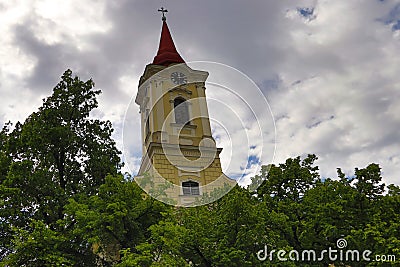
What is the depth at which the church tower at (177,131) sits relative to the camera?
2370 centimetres

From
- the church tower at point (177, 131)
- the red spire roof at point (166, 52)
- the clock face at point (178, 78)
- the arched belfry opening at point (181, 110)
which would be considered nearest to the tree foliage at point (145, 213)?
the church tower at point (177, 131)

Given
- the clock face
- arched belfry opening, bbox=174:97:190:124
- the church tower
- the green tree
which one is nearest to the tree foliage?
the green tree

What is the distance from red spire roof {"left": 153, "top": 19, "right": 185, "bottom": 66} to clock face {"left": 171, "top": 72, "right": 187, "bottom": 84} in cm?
112

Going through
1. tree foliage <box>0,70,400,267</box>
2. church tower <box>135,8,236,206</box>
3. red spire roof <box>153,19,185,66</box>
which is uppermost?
red spire roof <box>153,19,185,66</box>

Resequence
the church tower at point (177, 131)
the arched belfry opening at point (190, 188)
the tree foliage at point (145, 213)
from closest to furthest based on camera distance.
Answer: the tree foliage at point (145, 213), the arched belfry opening at point (190, 188), the church tower at point (177, 131)

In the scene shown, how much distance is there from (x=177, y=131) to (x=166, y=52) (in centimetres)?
707

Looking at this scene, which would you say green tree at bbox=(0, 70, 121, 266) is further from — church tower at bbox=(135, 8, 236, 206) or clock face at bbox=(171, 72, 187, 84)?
clock face at bbox=(171, 72, 187, 84)

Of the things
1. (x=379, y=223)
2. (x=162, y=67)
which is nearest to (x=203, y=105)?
(x=162, y=67)

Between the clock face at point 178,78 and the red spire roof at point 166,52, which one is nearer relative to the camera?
the clock face at point 178,78

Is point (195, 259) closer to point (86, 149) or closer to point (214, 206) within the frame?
point (214, 206)

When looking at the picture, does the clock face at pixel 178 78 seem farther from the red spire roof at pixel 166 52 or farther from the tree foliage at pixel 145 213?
the tree foliage at pixel 145 213

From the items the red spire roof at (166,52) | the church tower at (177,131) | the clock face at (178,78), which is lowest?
the church tower at (177,131)

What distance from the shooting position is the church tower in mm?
23703

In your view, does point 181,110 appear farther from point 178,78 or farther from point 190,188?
point 190,188
